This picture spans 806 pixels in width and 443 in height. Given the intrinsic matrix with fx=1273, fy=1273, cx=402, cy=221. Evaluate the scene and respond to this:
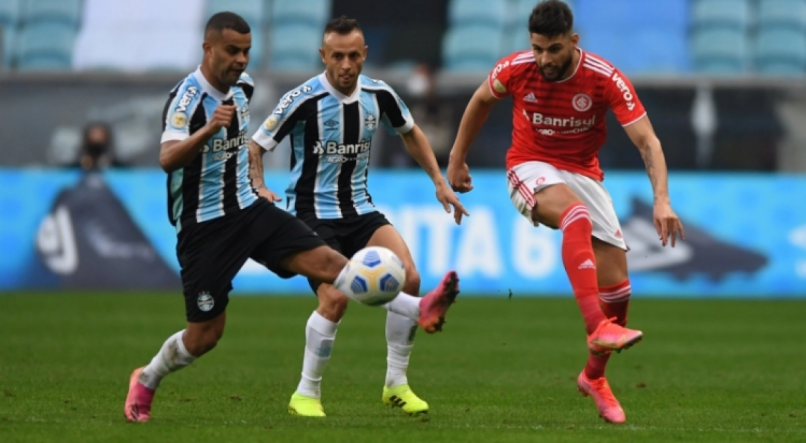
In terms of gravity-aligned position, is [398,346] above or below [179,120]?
below

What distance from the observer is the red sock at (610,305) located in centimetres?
750

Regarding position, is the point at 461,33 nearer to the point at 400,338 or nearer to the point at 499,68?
the point at 499,68

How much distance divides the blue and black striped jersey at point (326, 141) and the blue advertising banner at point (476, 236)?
9.35m

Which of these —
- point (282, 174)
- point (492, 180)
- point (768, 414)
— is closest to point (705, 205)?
point (492, 180)

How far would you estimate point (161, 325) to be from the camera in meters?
13.3

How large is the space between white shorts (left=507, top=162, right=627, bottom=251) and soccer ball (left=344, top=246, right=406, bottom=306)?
132cm

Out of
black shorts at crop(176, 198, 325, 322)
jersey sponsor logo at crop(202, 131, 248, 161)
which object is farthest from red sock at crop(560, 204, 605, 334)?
jersey sponsor logo at crop(202, 131, 248, 161)

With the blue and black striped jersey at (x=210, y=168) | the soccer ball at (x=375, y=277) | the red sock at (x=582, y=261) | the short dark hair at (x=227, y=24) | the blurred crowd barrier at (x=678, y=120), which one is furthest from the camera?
the blurred crowd barrier at (x=678, y=120)

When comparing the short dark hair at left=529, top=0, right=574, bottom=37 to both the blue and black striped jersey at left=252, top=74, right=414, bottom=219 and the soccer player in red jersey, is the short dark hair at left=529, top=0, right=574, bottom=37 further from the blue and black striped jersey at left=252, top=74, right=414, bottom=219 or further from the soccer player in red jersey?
the blue and black striped jersey at left=252, top=74, right=414, bottom=219

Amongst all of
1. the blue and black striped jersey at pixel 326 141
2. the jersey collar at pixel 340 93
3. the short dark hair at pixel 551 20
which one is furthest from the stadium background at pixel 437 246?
the short dark hair at pixel 551 20

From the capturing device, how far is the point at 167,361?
6.77 metres

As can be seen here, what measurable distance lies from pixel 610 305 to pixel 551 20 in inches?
71.1

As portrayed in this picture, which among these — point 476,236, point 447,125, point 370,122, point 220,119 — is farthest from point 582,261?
point 447,125

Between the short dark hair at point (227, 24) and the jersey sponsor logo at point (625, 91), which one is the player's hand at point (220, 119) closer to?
the short dark hair at point (227, 24)
